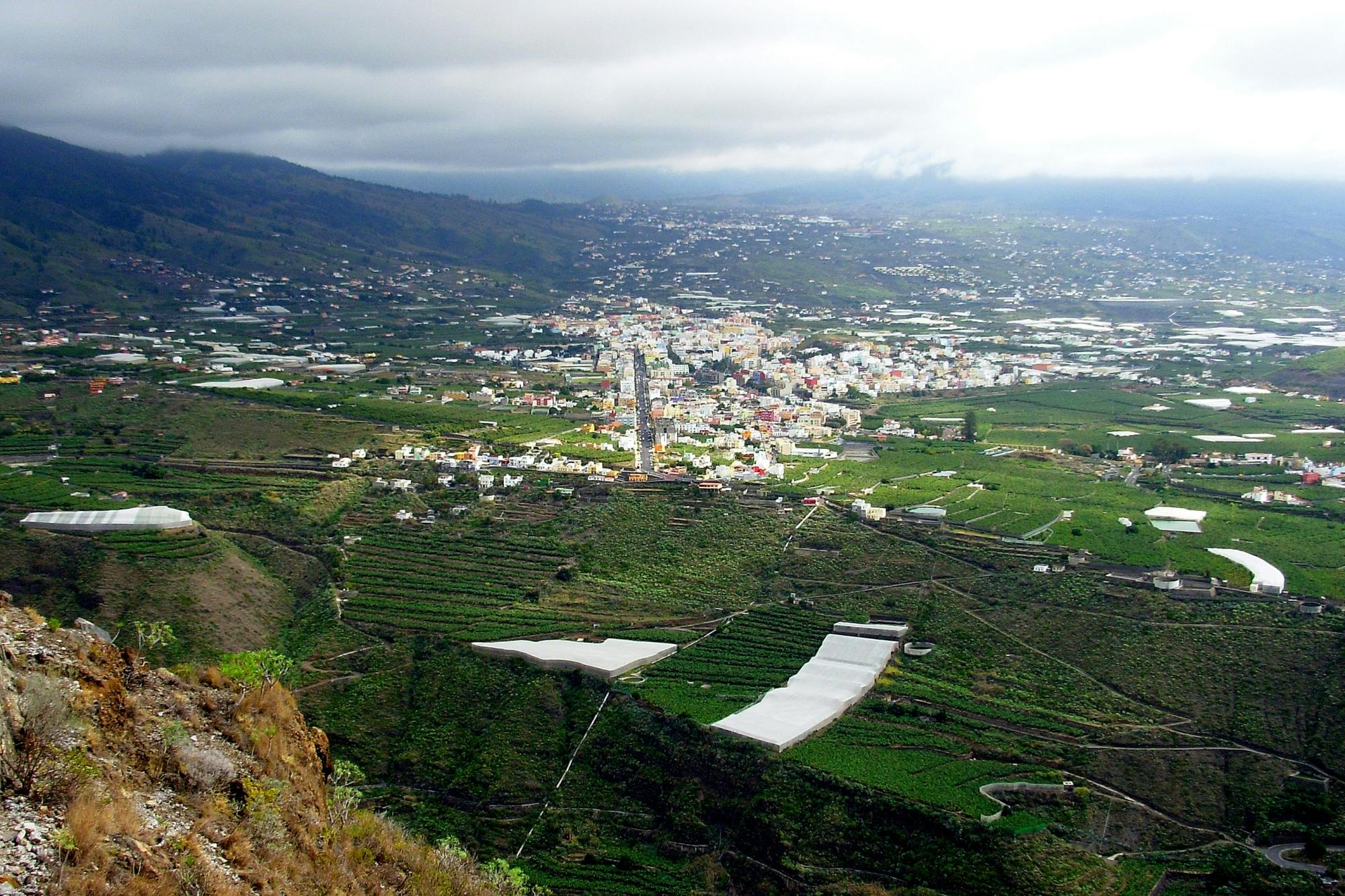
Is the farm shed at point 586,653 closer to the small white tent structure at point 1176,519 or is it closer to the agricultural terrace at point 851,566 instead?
the agricultural terrace at point 851,566

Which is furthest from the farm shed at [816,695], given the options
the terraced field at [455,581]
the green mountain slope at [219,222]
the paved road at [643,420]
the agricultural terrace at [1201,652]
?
the green mountain slope at [219,222]

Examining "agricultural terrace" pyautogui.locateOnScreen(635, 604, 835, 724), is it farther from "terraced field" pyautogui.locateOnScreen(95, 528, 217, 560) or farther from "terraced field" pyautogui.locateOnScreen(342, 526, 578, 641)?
"terraced field" pyautogui.locateOnScreen(95, 528, 217, 560)

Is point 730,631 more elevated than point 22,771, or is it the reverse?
point 22,771

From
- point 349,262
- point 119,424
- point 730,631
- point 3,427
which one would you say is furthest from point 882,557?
point 349,262

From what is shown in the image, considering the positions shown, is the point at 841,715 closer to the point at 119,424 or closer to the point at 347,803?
the point at 347,803

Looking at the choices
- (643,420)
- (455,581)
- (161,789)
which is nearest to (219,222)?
(643,420)

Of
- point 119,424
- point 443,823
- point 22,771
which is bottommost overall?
point 443,823
